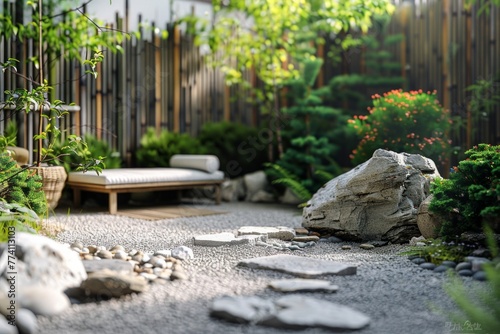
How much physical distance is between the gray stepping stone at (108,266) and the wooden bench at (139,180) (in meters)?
3.10

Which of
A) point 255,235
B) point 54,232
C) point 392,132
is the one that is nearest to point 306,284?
point 255,235

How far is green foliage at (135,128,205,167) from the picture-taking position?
801 cm

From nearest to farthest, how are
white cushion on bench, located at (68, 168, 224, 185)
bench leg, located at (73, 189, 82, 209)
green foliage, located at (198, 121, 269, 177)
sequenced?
white cushion on bench, located at (68, 168, 224, 185) < bench leg, located at (73, 189, 82, 209) < green foliage, located at (198, 121, 269, 177)

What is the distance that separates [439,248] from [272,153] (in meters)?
4.63

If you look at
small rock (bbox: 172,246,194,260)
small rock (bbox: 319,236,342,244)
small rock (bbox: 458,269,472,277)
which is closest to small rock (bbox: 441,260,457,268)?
small rock (bbox: 458,269,472,277)

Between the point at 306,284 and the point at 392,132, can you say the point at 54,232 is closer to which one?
the point at 306,284

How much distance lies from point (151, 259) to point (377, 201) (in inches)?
79.0

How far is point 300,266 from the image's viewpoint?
369cm

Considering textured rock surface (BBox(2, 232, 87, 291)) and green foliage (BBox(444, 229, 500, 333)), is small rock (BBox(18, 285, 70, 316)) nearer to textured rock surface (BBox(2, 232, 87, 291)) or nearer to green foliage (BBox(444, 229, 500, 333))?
textured rock surface (BBox(2, 232, 87, 291))

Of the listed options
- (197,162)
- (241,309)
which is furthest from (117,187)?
(241,309)

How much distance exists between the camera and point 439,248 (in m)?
4.05

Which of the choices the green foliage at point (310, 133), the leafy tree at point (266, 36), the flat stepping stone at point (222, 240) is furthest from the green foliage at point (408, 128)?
the flat stepping stone at point (222, 240)

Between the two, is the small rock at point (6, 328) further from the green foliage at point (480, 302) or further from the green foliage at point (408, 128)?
the green foliage at point (408, 128)

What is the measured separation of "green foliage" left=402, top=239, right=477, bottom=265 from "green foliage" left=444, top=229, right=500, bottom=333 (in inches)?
13.4
